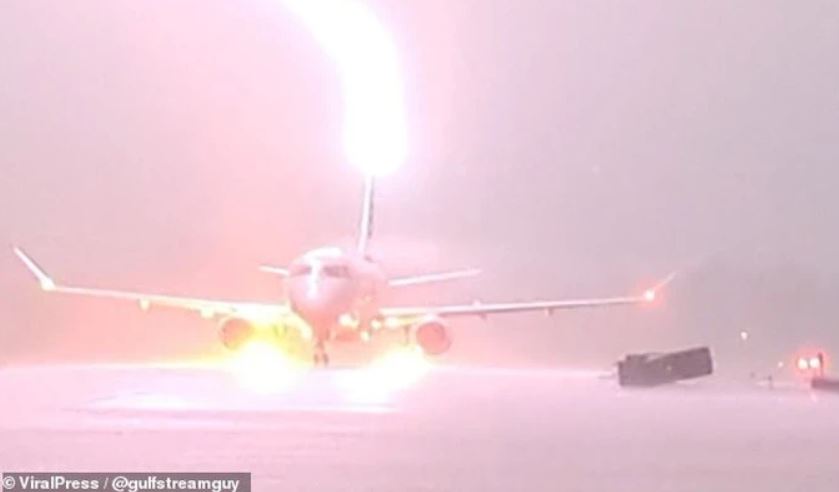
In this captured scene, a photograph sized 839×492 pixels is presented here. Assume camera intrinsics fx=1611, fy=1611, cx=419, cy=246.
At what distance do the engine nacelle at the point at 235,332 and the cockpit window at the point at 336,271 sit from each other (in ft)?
7.71

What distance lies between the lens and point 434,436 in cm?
962

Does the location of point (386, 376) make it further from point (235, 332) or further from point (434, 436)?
point (434, 436)

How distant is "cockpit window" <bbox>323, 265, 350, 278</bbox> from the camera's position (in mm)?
26766

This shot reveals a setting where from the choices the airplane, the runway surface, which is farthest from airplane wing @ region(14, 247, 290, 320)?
the runway surface

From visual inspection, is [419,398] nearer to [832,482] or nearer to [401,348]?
[832,482]

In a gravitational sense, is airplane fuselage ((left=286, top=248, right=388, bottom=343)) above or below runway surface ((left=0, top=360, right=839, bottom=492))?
above

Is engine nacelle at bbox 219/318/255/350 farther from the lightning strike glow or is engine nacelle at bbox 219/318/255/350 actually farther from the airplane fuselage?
the lightning strike glow

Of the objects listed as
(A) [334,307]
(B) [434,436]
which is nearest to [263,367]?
(A) [334,307]

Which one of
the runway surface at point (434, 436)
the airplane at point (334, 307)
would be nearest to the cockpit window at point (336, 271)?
the airplane at point (334, 307)

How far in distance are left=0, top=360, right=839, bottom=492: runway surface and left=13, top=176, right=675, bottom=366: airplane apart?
9.58 meters

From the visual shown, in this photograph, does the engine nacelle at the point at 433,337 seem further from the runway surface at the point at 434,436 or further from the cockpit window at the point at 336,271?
the runway surface at the point at 434,436

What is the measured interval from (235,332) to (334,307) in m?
2.59

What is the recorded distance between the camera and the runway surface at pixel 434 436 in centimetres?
707

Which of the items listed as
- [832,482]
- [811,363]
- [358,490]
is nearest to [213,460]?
[358,490]
